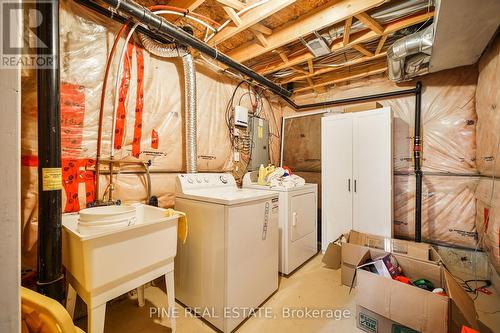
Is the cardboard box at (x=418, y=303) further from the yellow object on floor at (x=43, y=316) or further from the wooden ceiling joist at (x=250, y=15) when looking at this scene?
the wooden ceiling joist at (x=250, y=15)

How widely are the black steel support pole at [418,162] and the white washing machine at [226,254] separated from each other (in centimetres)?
202

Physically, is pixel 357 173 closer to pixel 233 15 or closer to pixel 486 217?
pixel 486 217

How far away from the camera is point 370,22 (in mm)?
1850

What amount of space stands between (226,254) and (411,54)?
2.57 metres

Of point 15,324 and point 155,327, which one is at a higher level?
point 15,324

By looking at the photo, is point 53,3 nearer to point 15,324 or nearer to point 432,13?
point 15,324

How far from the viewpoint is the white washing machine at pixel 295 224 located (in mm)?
2180

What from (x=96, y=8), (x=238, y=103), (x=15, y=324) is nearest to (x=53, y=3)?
(x=96, y=8)

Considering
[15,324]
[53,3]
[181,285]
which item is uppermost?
[53,3]

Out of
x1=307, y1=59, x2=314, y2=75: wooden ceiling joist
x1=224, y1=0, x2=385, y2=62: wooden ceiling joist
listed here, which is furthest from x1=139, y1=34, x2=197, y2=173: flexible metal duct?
x1=307, y1=59, x2=314, y2=75: wooden ceiling joist

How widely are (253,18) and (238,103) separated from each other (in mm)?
1175

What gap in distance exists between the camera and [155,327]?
1493mm

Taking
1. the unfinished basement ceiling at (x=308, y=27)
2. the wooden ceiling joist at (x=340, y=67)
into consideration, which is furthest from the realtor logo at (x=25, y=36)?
the wooden ceiling joist at (x=340, y=67)

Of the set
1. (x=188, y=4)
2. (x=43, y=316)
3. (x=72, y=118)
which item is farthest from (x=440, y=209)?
(x=72, y=118)
